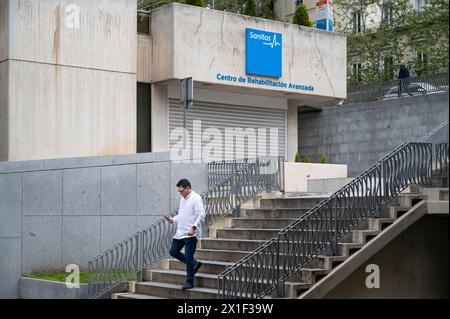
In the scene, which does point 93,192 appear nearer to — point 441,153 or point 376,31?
point 441,153

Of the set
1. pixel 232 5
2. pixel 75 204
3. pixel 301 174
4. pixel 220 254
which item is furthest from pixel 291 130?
pixel 232 5

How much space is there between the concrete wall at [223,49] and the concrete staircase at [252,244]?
6695 millimetres

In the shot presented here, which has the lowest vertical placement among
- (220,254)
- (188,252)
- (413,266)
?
(413,266)

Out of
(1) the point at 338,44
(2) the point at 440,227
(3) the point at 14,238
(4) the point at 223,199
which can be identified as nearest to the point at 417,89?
(1) the point at 338,44

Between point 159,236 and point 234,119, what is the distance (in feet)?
29.9

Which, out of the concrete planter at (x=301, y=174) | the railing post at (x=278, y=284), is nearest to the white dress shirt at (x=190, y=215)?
the railing post at (x=278, y=284)

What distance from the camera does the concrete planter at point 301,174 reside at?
19.3 metres

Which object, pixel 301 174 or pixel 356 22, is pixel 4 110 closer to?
pixel 301 174

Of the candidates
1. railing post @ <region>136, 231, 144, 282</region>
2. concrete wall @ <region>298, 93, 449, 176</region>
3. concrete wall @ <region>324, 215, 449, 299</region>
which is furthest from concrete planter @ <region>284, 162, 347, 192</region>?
railing post @ <region>136, 231, 144, 282</region>

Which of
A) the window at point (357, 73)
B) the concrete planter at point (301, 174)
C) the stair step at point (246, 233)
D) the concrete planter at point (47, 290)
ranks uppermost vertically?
the window at point (357, 73)

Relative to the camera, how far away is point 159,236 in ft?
49.2

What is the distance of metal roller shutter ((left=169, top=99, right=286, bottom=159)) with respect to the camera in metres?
22.4

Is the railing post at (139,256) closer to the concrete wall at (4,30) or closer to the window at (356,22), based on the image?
the concrete wall at (4,30)

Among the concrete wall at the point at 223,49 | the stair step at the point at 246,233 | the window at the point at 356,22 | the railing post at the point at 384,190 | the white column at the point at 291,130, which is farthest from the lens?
the window at the point at 356,22
